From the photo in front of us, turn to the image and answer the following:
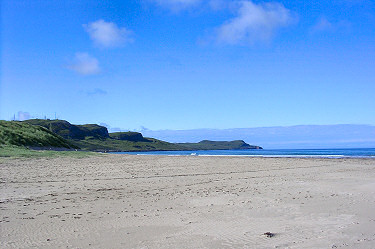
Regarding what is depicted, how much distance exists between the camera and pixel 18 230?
337 inches

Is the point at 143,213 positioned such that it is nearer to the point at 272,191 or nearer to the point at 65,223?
the point at 65,223

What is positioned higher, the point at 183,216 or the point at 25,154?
the point at 25,154

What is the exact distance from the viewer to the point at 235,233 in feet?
28.6

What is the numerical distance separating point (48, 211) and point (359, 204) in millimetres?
10931

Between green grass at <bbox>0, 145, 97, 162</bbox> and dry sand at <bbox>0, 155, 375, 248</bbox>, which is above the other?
green grass at <bbox>0, 145, 97, 162</bbox>

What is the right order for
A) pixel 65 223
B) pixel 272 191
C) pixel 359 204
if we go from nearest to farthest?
pixel 65 223, pixel 359 204, pixel 272 191

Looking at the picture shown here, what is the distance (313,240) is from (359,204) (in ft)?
18.3

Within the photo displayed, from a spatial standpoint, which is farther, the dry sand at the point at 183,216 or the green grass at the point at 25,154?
the green grass at the point at 25,154

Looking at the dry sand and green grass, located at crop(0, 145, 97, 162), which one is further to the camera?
green grass, located at crop(0, 145, 97, 162)

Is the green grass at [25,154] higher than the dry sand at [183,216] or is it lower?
higher

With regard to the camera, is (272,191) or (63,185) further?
(63,185)

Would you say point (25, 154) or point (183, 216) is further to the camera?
point (25, 154)

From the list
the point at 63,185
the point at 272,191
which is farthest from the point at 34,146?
the point at 272,191

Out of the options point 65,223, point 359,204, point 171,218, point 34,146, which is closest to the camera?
point 65,223
